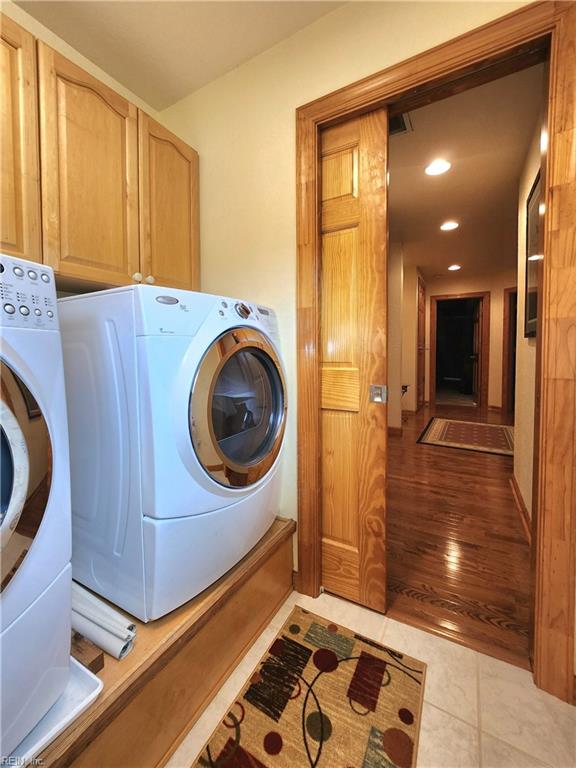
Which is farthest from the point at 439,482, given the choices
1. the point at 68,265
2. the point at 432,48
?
the point at 68,265

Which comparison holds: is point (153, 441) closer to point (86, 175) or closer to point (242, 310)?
point (242, 310)

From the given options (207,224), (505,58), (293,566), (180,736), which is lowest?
(180,736)

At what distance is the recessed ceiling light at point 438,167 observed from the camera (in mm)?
2236

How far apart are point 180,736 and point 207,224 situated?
202 cm

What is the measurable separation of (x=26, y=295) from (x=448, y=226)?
4.01 metres

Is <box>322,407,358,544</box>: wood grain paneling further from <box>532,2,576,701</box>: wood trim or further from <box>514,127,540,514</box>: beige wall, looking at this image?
<box>514,127,540,514</box>: beige wall

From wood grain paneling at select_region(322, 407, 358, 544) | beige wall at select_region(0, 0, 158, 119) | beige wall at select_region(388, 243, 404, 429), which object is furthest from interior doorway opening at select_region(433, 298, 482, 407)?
beige wall at select_region(0, 0, 158, 119)

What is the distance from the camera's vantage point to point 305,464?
1.42 m

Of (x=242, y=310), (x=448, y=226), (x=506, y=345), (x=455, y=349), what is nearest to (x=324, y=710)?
(x=242, y=310)

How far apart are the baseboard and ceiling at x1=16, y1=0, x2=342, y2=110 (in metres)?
2.69

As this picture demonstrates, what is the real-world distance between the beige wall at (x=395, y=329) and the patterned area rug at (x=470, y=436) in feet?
1.71

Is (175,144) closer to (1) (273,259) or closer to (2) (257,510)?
(1) (273,259)

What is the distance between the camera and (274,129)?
143 cm

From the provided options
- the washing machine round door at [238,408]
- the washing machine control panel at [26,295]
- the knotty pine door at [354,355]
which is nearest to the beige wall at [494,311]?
the knotty pine door at [354,355]
